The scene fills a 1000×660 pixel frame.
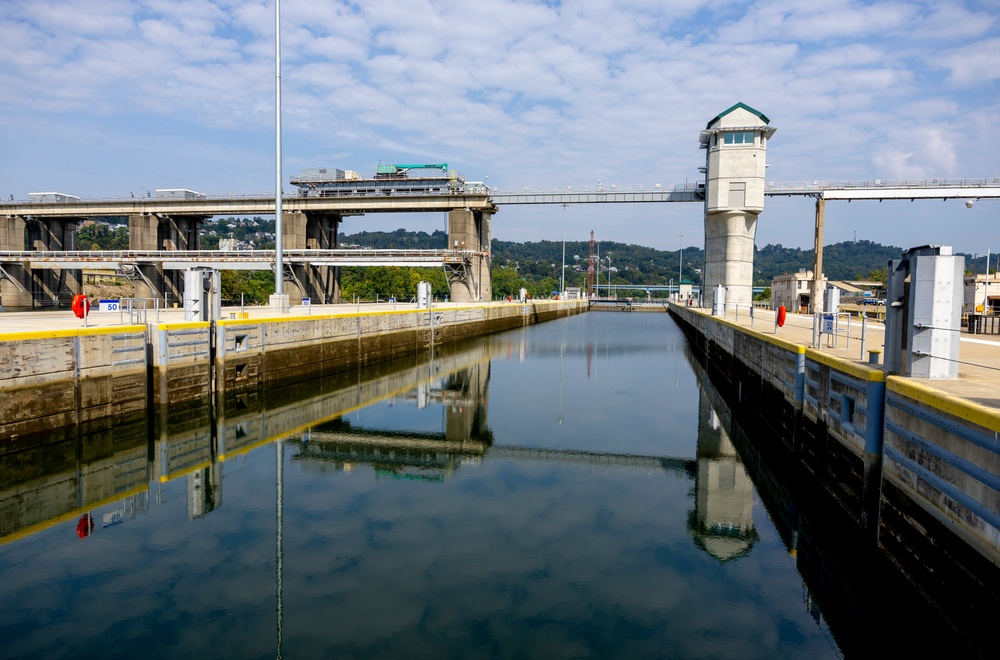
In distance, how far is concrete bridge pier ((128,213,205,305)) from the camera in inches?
1998

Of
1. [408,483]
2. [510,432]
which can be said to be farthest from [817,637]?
[510,432]

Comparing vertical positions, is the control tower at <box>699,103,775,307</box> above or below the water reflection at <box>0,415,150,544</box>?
above

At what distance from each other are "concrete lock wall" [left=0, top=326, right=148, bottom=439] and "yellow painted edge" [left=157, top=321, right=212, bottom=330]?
63 centimetres

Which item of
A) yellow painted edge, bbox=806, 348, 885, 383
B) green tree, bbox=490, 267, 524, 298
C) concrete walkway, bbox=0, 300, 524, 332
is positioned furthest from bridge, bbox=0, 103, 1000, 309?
green tree, bbox=490, 267, 524, 298

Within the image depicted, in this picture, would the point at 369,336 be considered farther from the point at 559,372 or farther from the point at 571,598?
the point at 571,598

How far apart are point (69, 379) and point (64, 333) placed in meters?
1.14

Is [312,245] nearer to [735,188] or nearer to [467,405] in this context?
[735,188]

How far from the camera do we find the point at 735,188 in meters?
43.6

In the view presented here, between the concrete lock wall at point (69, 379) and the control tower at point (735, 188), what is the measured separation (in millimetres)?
37034

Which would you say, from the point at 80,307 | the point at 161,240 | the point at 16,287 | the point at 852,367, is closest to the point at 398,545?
the point at 852,367

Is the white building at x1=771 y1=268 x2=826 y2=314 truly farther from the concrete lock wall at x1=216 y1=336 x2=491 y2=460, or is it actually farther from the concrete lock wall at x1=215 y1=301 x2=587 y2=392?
the concrete lock wall at x1=216 y1=336 x2=491 y2=460

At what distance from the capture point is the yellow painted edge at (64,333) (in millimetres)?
13359

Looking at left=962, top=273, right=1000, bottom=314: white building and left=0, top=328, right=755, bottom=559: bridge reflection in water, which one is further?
left=962, top=273, right=1000, bottom=314: white building

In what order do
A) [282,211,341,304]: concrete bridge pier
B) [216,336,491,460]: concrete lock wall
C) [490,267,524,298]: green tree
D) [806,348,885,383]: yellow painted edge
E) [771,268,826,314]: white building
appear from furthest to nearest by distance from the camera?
[490,267,524,298]: green tree → [771,268,826,314]: white building → [282,211,341,304]: concrete bridge pier → [216,336,491,460]: concrete lock wall → [806,348,885,383]: yellow painted edge
